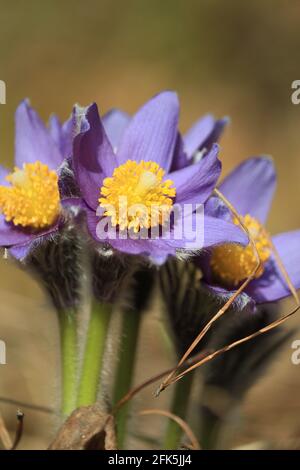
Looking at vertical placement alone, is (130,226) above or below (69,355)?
above

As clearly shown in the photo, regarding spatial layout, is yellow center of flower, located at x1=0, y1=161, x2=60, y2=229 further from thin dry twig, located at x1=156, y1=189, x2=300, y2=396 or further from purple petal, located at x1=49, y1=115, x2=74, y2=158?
thin dry twig, located at x1=156, y1=189, x2=300, y2=396

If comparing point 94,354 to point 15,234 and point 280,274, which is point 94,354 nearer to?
point 15,234

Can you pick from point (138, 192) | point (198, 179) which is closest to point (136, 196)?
point (138, 192)

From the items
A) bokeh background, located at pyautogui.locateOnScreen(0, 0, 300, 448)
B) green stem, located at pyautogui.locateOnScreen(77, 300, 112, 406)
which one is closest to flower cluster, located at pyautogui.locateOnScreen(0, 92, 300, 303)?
green stem, located at pyautogui.locateOnScreen(77, 300, 112, 406)

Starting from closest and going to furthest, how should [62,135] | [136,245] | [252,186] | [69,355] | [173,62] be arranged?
[136,245], [69,355], [62,135], [252,186], [173,62]

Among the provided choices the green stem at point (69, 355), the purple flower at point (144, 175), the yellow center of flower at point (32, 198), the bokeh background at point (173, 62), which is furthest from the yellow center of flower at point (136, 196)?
the bokeh background at point (173, 62)

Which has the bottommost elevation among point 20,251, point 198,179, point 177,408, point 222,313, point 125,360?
point 177,408
